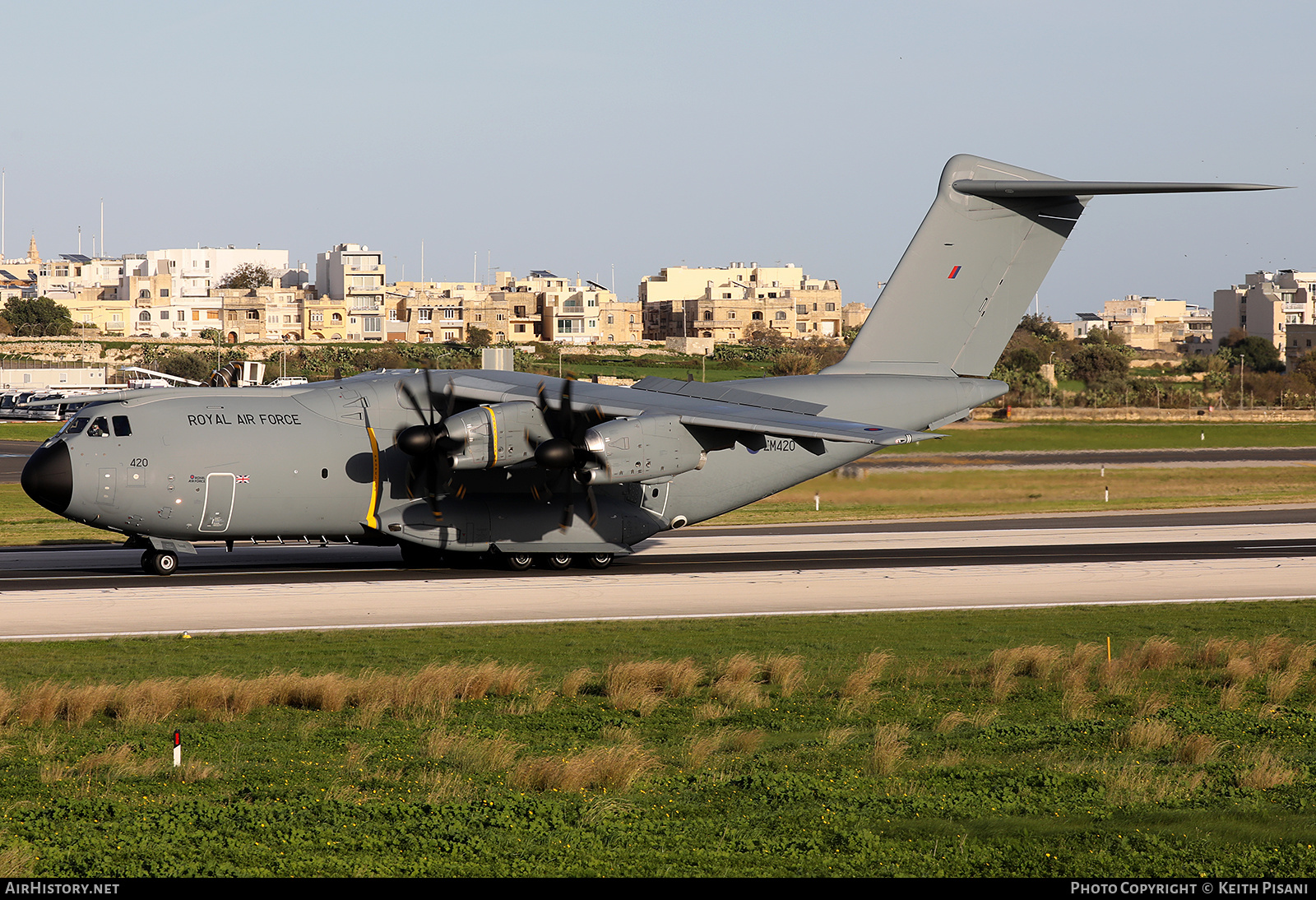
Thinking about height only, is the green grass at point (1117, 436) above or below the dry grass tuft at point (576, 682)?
above

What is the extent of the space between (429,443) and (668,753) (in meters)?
12.6

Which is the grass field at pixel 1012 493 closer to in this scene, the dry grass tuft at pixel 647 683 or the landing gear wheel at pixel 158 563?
the landing gear wheel at pixel 158 563

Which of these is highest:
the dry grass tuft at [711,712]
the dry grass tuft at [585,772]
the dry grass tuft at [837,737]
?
the dry grass tuft at [585,772]

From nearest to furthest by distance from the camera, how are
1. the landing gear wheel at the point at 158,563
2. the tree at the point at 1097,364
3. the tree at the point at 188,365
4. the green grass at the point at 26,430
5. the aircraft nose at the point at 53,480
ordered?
the aircraft nose at the point at 53,480 → the landing gear wheel at the point at 158,563 → the green grass at the point at 26,430 → the tree at the point at 188,365 → the tree at the point at 1097,364

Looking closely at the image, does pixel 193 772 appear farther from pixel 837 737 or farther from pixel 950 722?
pixel 950 722

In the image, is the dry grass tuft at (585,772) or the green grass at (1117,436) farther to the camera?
the green grass at (1117,436)

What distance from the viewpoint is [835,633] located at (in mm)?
19375

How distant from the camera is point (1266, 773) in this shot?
34.9 feet

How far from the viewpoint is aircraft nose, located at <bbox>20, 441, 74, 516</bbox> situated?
22.8 m

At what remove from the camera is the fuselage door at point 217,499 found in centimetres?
2381

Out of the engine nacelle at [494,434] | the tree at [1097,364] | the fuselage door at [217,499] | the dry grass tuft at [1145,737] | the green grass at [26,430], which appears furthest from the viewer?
the tree at [1097,364]

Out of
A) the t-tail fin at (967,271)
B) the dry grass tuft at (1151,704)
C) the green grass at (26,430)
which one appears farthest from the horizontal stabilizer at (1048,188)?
the green grass at (26,430)

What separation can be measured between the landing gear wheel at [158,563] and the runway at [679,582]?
225mm
